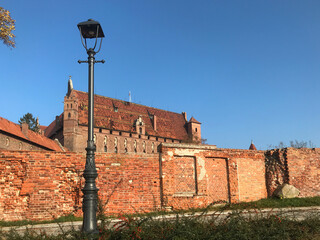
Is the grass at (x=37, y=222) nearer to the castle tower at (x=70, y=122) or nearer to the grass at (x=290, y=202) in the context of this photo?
the grass at (x=290, y=202)

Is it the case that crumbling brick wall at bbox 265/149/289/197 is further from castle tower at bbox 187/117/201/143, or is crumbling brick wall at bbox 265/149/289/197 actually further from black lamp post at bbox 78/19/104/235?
castle tower at bbox 187/117/201/143

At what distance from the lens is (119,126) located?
61219 mm

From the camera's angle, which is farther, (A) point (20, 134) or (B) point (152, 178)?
(A) point (20, 134)

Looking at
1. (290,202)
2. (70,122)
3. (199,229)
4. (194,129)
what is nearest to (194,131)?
(194,129)

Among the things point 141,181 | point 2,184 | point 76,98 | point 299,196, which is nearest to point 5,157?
point 2,184

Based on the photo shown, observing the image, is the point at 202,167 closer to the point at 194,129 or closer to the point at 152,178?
the point at 152,178

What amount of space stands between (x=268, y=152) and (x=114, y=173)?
9035 millimetres

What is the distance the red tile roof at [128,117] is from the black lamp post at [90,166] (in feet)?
156

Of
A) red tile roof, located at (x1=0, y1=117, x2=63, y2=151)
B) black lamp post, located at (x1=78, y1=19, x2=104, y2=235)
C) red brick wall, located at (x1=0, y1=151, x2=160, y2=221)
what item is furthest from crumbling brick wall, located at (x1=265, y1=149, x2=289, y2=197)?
red tile roof, located at (x1=0, y1=117, x2=63, y2=151)

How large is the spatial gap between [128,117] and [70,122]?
15.5m

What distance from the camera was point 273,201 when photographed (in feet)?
50.9

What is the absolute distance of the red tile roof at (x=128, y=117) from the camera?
191ft

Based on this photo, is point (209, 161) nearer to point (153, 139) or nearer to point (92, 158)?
point (92, 158)

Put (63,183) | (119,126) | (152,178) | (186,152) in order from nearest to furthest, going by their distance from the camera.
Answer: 1. (63,183)
2. (152,178)
3. (186,152)
4. (119,126)
